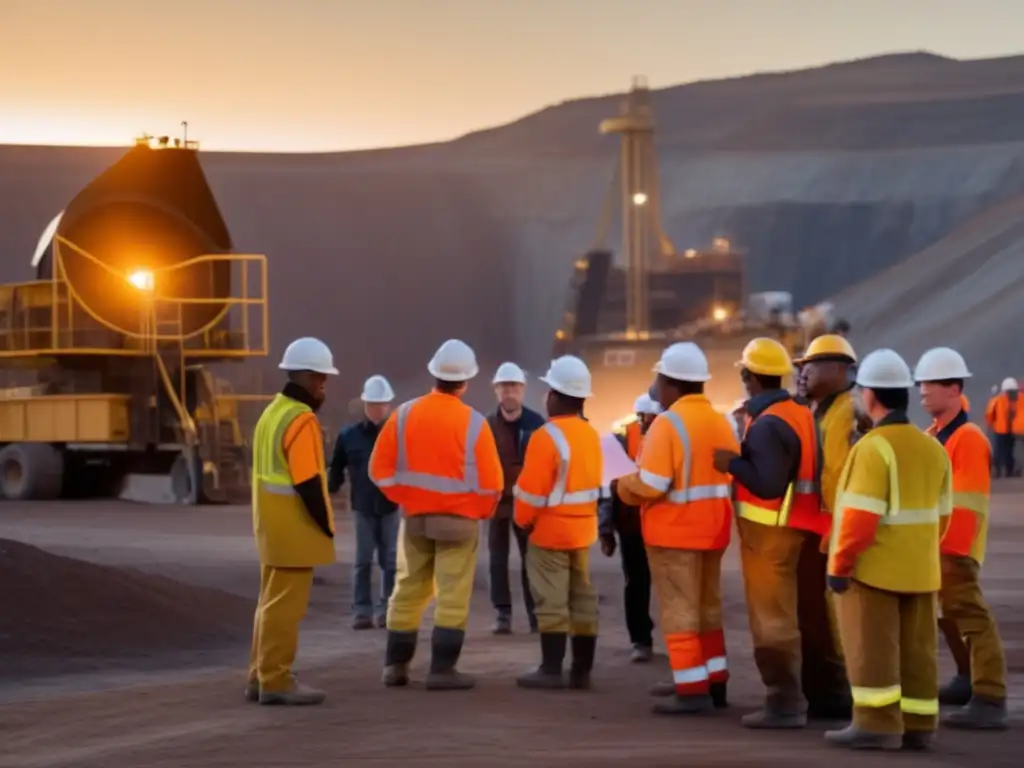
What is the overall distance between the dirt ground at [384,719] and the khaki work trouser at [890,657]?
21 cm

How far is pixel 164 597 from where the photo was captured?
1420 centimetres

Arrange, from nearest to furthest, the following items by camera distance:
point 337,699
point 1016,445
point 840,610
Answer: point 840,610 < point 337,699 < point 1016,445

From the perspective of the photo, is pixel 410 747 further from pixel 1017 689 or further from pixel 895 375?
pixel 1017 689

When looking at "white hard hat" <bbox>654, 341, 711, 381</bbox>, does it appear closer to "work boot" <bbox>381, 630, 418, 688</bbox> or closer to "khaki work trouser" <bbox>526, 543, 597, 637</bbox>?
"khaki work trouser" <bbox>526, 543, 597, 637</bbox>

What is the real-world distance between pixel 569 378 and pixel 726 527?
168 cm

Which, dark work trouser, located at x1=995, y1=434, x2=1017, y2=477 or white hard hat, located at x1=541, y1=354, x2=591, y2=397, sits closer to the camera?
white hard hat, located at x1=541, y1=354, x2=591, y2=397

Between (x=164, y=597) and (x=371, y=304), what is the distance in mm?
69279

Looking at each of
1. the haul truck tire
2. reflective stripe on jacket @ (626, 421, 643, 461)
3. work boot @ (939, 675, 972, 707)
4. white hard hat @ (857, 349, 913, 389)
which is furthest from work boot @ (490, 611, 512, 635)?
the haul truck tire

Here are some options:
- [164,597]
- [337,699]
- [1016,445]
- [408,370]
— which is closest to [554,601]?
[337,699]

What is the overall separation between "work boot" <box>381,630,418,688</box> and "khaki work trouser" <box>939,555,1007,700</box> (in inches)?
120

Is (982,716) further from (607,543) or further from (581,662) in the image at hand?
(607,543)

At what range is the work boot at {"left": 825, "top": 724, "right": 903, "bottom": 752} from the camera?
28.4 ft

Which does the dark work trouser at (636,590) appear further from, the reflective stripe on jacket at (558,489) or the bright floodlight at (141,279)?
the bright floodlight at (141,279)

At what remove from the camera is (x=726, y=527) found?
9844 millimetres
